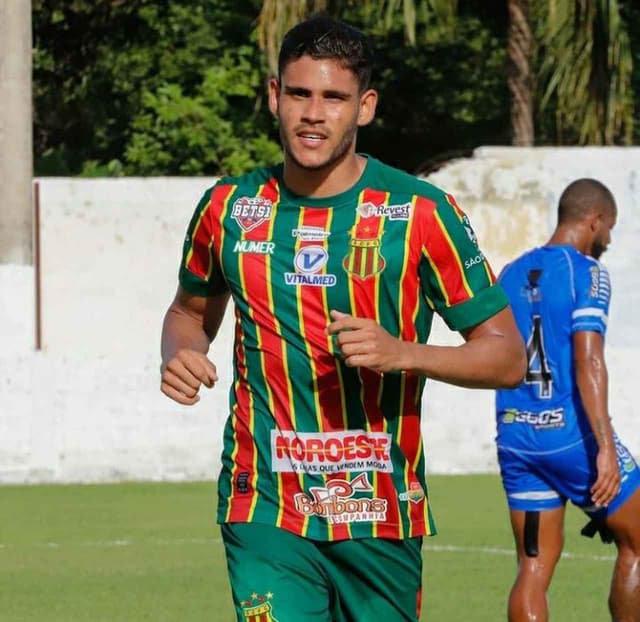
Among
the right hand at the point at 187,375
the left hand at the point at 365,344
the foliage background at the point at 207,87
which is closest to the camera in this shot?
the left hand at the point at 365,344

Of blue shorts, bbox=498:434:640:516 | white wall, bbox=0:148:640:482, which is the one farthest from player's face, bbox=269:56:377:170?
white wall, bbox=0:148:640:482

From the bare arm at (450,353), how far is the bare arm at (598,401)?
8.59ft

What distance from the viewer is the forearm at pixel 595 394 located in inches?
308

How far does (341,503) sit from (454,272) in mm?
747

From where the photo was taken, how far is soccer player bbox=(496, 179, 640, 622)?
7.90 meters

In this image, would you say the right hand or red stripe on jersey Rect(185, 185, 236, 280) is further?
red stripe on jersey Rect(185, 185, 236, 280)

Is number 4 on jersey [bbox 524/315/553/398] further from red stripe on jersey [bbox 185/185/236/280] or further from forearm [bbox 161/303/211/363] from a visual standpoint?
red stripe on jersey [bbox 185/185/236/280]

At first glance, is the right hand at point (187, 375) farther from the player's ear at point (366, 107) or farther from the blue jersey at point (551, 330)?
the blue jersey at point (551, 330)

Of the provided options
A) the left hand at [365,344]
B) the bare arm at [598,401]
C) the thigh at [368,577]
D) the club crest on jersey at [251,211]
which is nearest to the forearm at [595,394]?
the bare arm at [598,401]

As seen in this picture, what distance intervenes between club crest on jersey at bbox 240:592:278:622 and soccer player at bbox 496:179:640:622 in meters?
3.01

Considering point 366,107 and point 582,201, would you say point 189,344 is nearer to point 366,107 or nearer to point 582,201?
point 366,107

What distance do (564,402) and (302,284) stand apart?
126 inches

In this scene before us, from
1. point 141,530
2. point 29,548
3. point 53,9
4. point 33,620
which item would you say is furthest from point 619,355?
point 53,9

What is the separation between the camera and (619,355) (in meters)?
→ 16.5
